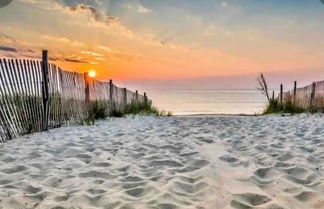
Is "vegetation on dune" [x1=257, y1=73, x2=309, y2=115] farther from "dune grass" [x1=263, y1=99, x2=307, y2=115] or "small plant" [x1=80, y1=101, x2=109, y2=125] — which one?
"small plant" [x1=80, y1=101, x2=109, y2=125]

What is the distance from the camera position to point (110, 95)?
12.8 m

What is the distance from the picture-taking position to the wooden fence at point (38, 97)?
651cm

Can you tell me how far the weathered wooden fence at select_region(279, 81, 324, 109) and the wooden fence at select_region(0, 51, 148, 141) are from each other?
29.6ft

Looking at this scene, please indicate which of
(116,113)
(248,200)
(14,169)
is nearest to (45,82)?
(14,169)

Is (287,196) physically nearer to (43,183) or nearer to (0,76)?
(43,183)

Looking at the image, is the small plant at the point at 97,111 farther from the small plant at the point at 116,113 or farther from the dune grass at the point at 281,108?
the dune grass at the point at 281,108

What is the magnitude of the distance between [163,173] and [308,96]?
13.1 metres

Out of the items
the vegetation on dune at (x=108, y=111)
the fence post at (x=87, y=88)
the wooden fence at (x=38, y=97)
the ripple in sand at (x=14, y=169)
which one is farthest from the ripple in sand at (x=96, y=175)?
the fence post at (x=87, y=88)

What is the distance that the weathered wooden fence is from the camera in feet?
47.4

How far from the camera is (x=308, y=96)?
15188 mm

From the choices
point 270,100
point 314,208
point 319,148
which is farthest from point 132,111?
point 314,208

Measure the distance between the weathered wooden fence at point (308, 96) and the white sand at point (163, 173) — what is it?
352 inches

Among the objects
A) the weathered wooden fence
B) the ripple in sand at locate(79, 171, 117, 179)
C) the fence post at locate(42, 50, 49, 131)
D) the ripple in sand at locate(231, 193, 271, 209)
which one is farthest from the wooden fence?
the weathered wooden fence

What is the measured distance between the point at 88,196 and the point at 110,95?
9891 mm
